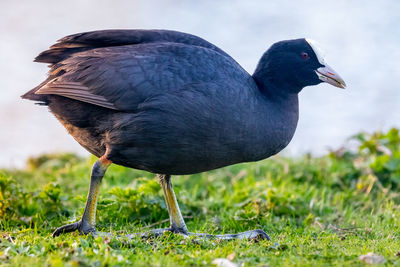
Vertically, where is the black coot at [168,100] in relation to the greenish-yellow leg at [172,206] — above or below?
above

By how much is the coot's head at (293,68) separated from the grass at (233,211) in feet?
3.91

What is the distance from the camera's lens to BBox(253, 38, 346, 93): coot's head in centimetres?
488

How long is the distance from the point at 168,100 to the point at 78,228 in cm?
125

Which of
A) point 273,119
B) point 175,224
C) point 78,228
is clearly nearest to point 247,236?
point 175,224

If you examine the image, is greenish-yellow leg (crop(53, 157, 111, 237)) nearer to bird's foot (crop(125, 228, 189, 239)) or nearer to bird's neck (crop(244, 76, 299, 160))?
bird's foot (crop(125, 228, 189, 239))

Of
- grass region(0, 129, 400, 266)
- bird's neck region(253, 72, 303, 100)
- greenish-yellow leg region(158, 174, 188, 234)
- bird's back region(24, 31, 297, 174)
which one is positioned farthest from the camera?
greenish-yellow leg region(158, 174, 188, 234)

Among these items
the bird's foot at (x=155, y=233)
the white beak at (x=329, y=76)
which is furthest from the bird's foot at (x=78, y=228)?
the white beak at (x=329, y=76)

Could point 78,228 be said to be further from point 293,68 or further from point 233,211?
point 293,68

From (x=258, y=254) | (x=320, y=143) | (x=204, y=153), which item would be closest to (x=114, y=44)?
(x=204, y=153)

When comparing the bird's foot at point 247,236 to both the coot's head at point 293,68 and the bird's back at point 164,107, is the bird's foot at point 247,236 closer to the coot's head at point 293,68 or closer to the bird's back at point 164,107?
the bird's back at point 164,107

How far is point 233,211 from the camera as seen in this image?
563 centimetres

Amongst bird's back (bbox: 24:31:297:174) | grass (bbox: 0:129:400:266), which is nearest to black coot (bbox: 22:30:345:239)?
bird's back (bbox: 24:31:297:174)

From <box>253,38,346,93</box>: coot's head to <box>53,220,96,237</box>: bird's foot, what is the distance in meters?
1.77

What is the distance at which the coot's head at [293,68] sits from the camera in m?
4.88
